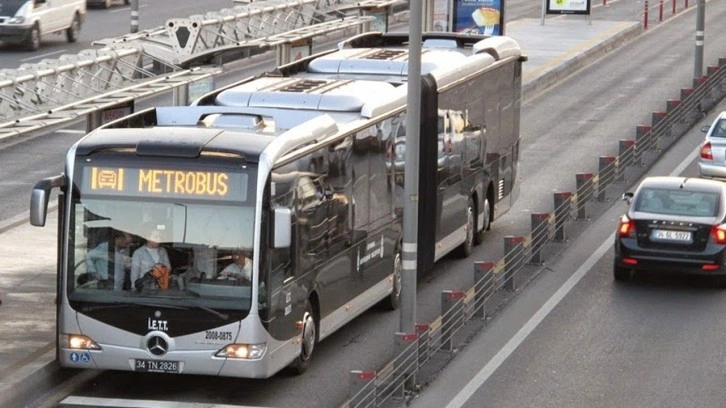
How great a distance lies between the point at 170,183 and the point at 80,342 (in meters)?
1.85

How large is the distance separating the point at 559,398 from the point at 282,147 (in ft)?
12.7

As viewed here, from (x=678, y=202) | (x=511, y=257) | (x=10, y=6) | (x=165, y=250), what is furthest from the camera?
(x=10, y=6)

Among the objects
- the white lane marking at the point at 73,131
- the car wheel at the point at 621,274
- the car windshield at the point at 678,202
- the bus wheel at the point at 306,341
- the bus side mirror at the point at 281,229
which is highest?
the bus side mirror at the point at 281,229

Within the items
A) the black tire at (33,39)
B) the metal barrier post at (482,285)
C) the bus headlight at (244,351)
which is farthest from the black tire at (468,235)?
the black tire at (33,39)

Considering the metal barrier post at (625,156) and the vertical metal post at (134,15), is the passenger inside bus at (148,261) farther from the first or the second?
the vertical metal post at (134,15)

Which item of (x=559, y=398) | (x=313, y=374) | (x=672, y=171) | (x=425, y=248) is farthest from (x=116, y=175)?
(x=672, y=171)

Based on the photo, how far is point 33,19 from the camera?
48469 mm

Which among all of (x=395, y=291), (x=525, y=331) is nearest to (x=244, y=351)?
(x=525, y=331)

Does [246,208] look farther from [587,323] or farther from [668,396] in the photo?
[587,323]

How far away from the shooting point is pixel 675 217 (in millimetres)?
23750

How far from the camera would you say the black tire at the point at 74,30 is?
167 ft

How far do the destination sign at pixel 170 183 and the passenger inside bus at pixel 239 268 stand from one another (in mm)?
554

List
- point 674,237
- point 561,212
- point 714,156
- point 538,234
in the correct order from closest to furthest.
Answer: point 674,237, point 538,234, point 561,212, point 714,156

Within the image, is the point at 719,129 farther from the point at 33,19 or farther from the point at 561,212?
the point at 33,19
